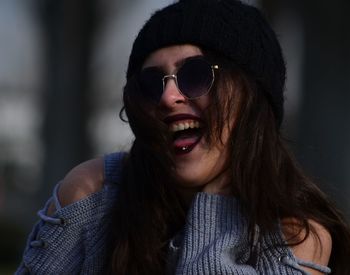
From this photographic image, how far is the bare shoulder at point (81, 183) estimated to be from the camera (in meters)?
3.02

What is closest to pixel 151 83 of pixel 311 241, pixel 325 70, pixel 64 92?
pixel 311 241

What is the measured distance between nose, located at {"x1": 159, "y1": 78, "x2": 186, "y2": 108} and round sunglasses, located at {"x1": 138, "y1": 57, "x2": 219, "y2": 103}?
1 cm

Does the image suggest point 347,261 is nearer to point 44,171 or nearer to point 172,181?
point 172,181

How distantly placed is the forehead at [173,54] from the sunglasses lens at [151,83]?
28 millimetres

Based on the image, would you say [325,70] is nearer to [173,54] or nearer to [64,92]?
[64,92]

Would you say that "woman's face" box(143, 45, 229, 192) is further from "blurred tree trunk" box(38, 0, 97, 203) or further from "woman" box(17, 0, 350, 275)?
"blurred tree trunk" box(38, 0, 97, 203)

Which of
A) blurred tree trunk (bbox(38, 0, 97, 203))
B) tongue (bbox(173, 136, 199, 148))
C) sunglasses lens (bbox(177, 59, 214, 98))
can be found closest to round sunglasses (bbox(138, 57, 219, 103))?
sunglasses lens (bbox(177, 59, 214, 98))

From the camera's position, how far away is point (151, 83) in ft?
9.48

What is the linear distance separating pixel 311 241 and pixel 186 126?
0.53m

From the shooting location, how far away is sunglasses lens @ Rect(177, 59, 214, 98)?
283cm

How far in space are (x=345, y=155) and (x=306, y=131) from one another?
1.24 m

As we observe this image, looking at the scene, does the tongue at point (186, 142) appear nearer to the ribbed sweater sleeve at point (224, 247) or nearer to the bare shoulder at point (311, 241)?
the ribbed sweater sleeve at point (224, 247)

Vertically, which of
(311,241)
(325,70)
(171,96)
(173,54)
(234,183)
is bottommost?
(325,70)

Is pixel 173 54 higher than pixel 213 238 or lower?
higher
